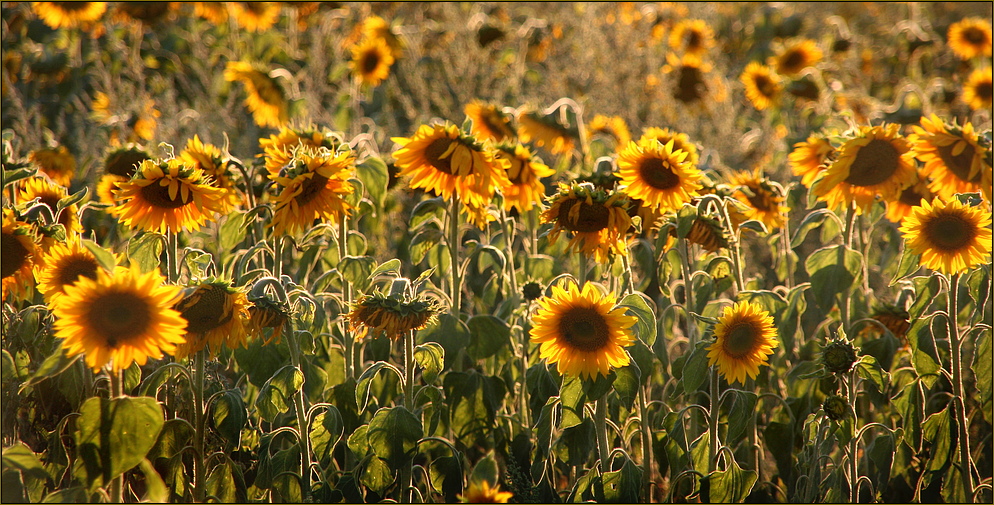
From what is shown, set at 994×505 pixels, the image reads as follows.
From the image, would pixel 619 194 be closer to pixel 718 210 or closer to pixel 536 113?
pixel 718 210

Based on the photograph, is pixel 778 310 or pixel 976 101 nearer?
pixel 778 310

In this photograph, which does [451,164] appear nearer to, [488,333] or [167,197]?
[488,333]

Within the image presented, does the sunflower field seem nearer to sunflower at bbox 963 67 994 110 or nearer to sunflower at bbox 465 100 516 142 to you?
sunflower at bbox 465 100 516 142

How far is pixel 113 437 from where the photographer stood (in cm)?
137

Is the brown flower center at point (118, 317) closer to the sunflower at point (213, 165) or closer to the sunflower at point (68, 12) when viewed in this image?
the sunflower at point (213, 165)

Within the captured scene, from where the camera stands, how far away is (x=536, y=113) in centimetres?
295

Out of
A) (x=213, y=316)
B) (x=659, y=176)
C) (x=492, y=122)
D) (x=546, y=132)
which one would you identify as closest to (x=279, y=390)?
(x=213, y=316)

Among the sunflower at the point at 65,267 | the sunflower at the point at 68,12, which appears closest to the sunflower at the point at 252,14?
the sunflower at the point at 68,12

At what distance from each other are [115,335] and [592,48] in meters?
3.95

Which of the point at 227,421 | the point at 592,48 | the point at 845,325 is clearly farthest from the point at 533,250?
the point at 592,48

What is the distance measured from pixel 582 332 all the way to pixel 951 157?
3.92 feet

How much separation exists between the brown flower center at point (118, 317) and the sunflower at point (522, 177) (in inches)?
43.3

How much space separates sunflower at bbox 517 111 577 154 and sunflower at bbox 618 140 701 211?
1.01 metres

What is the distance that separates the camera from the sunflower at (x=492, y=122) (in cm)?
288
